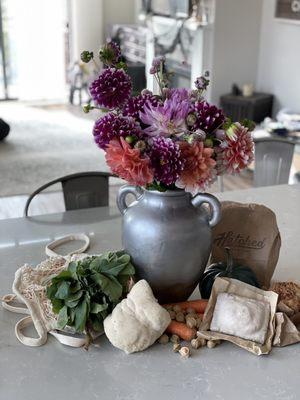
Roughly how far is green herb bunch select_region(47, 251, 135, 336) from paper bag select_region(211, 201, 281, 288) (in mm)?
314

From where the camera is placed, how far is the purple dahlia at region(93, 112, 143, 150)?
111cm

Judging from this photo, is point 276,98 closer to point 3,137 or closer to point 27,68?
point 3,137

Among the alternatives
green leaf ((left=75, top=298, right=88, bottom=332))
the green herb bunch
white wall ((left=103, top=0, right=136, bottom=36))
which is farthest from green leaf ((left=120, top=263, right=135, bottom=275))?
white wall ((left=103, top=0, right=136, bottom=36))

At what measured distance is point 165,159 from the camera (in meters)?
1.08

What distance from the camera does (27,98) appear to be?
300 inches

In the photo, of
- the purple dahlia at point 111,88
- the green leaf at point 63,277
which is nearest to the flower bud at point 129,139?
the purple dahlia at point 111,88

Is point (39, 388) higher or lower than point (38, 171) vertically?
higher

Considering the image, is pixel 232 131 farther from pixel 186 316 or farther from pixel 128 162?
pixel 186 316

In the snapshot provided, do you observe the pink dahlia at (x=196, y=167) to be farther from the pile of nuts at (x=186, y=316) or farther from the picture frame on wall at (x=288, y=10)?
the picture frame on wall at (x=288, y=10)

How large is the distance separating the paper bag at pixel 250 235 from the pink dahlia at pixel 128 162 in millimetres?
389

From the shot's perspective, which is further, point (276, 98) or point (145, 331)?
point (276, 98)

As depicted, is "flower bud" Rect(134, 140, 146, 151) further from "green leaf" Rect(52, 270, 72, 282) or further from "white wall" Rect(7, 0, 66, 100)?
"white wall" Rect(7, 0, 66, 100)

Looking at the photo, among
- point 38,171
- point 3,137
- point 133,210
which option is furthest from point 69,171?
point 133,210

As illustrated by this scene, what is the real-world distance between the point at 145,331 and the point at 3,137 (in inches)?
192
